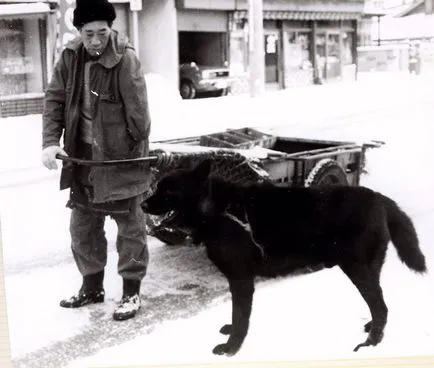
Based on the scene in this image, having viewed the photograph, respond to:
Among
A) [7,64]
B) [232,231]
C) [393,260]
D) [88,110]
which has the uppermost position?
[7,64]

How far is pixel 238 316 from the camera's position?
3.26 m

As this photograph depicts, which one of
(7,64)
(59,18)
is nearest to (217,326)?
(59,18)

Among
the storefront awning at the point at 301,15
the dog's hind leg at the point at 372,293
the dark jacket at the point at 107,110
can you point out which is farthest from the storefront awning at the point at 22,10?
the dog's hind leg at the point at 372,293

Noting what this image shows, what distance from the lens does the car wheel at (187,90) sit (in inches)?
418

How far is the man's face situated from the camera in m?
3.24

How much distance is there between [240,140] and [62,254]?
75.8 inches

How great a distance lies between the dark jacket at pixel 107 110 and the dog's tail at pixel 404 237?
1442mm

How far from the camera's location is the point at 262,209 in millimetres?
3184

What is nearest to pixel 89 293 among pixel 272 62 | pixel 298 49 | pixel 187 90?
pixel 272 62

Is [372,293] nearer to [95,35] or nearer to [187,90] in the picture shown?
[95,35]

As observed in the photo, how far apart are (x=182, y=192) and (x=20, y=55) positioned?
6.15 m

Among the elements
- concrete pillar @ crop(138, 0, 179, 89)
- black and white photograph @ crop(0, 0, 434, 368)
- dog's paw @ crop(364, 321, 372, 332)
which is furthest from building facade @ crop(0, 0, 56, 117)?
dog's paw @ crop(364, 321, 372, 332)

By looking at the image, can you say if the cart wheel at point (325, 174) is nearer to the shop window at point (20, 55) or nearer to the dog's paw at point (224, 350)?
the dog's paw at point (224, 350)

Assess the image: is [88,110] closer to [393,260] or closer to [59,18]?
[59,18]
